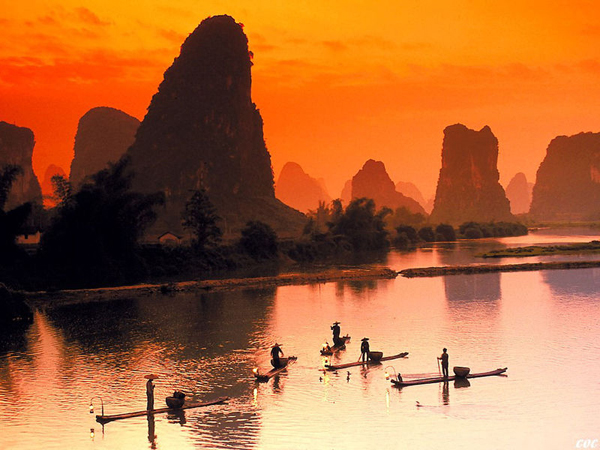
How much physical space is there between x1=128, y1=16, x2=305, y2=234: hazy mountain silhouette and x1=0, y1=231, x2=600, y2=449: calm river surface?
347 ft

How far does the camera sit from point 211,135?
17588cm

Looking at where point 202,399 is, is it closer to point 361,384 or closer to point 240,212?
point 361,384

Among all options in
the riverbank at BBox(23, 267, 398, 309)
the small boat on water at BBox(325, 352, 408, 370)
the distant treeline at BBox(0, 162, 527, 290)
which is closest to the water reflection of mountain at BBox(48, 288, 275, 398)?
the riverbank at BBox(23, 267, 398, 309)

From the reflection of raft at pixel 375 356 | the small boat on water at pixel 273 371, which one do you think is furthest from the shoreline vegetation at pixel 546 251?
the small boat on water at pixel 273 371

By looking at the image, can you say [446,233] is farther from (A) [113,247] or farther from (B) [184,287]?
(B) [184,287]

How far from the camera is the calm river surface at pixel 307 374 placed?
2492 cm

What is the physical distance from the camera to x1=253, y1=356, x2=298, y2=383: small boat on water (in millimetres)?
30672

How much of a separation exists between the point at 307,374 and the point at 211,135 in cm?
14758

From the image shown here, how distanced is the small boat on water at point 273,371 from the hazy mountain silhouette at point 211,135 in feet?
399

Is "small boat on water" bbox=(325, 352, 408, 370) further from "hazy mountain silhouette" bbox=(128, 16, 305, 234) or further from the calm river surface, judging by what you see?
"hazy mountain silhouette" bbox=(128, 16, 305, 234)

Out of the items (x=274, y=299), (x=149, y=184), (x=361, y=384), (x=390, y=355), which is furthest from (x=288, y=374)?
(x=149, y=184)

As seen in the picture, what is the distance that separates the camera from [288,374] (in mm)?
32250

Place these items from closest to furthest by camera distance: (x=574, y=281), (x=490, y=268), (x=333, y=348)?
(x=333, y=348) → (x=574, y=281) → (x=490, y=268)

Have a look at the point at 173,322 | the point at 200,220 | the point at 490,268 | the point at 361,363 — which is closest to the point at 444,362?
the point at 361,363
